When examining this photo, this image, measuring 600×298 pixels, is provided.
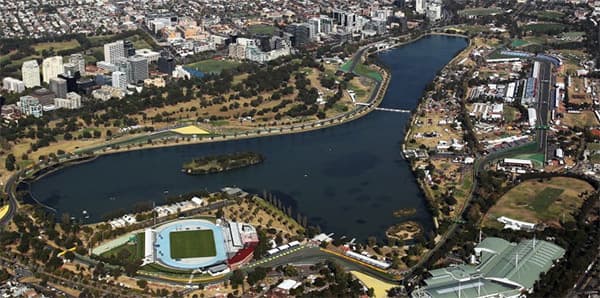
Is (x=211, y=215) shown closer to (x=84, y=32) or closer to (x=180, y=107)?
(x=180, y=107)

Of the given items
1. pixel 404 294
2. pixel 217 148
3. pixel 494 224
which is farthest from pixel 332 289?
pixel 217 148

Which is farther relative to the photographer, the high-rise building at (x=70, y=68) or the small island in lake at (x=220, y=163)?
the high-rise building at (x=70, y=68)

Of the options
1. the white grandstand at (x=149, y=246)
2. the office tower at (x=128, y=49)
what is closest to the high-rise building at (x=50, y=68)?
the office tower at (x=128, y=49)

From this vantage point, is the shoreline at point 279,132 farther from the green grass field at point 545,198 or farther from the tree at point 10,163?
the green grass field at point 545,198

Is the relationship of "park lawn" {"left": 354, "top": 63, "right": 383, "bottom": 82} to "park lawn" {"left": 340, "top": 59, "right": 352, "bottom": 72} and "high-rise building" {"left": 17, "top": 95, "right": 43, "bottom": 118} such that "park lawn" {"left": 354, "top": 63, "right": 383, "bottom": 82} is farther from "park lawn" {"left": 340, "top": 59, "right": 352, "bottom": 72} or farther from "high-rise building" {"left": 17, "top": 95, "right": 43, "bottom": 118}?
"high-rise building" {"left": 17, "top": 95, "right": 43, "bottom": 118}

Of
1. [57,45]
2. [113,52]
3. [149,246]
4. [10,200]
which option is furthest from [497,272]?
[57,45]

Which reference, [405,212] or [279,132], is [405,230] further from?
[279,132]
